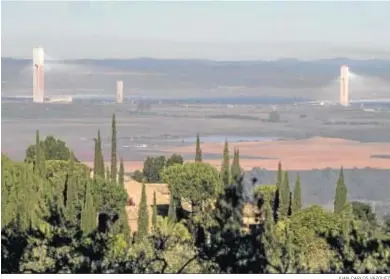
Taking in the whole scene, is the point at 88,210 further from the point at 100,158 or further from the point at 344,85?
the point at 100,158

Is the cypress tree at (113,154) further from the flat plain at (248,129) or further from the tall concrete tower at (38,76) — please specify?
the tall concrete tower at (38,76)

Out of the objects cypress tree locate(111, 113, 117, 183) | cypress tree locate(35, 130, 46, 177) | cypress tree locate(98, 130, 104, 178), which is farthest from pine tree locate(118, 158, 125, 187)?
cypress tree locate(35, 130, 46, 177)

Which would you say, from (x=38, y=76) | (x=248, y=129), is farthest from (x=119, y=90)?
(x=248, y=129)

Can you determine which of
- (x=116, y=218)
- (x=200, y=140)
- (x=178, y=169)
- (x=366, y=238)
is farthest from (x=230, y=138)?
Result: (x=366, y=238)

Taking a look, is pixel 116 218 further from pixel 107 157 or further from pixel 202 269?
pixel 202 269

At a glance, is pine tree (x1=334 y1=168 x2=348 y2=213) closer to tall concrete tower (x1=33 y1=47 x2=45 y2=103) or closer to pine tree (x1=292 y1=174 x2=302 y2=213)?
pine tree (x1=292 y1=174 x2=302 y2=213)

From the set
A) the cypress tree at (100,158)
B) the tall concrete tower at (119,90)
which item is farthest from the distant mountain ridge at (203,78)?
the cypress tree at (100,158)
